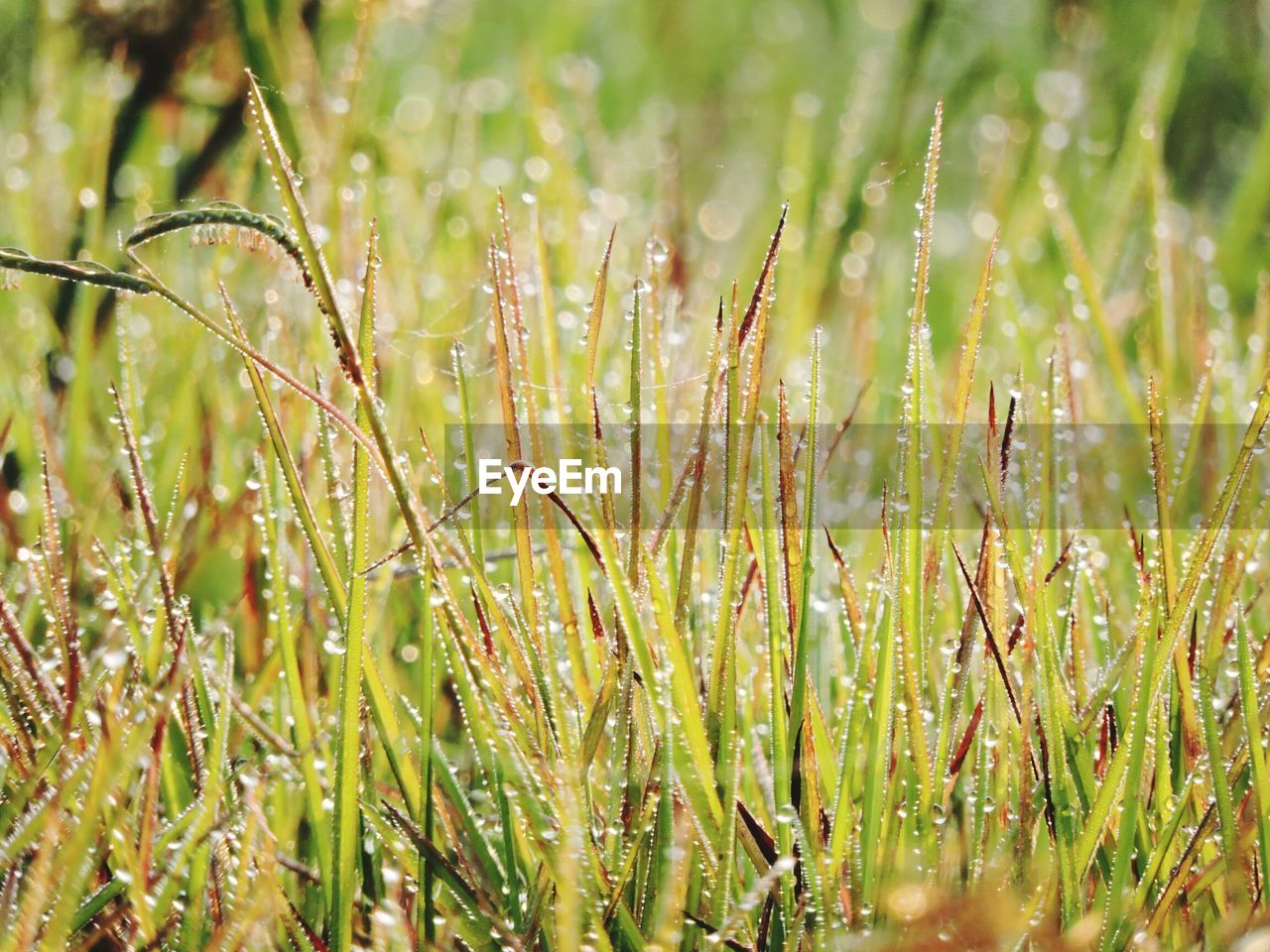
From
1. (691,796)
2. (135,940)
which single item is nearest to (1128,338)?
(691,796)

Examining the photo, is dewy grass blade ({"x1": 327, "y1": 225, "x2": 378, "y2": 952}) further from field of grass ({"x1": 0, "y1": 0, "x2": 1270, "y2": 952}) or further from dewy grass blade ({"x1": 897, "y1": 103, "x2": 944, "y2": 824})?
dewy grass blade ({"x1": 897, "y1": 103, "x2": 944, "y2": 824})

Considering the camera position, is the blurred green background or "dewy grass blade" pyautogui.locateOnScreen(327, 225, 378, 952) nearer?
"dewy grass blade" pyautogui.locateOnScreen(327, 225, 378, 952)

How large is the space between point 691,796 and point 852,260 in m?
1.06

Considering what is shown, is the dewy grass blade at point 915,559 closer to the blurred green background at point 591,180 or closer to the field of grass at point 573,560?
the field of grass at point 573,560

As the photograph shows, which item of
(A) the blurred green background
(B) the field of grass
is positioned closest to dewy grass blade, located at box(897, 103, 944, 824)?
(B) the field of grass

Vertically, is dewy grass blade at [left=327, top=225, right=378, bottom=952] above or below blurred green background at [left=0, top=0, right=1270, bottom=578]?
below

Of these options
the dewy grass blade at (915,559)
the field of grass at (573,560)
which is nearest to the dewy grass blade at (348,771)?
the field of grass at (573,560)

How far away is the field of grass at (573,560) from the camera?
503 millimetres

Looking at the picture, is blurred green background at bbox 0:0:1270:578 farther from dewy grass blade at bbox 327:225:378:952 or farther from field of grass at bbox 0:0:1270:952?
dewy grass blade at bbox 327:225:378:952

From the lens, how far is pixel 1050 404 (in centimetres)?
68

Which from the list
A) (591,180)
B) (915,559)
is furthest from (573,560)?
(591,180)

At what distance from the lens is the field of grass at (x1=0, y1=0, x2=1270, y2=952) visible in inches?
19.8

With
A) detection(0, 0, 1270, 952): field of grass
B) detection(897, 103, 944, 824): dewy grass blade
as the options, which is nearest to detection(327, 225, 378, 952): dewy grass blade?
detection(0, 0, 1270, 952): field of grass

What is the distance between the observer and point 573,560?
2.53 ft
